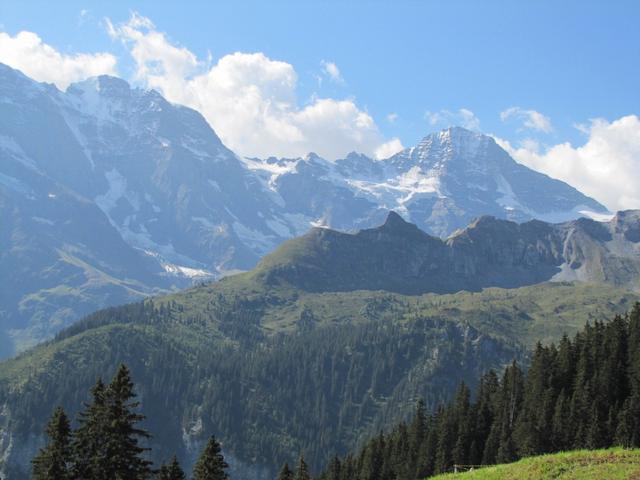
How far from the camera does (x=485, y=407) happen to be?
149375mm

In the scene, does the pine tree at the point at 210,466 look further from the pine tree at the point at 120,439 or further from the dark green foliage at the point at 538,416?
the dark green foliage at the point at 538,416

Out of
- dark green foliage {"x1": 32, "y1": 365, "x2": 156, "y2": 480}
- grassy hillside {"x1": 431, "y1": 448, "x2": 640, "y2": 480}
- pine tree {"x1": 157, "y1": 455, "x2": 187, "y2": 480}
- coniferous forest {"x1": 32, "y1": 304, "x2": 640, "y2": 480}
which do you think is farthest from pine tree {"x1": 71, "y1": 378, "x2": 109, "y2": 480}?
grassy hillside {"x1": 431, "y1": 448, "x2": 640, "y2": 480}

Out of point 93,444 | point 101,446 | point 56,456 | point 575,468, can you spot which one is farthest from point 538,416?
point 56,456

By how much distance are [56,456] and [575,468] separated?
117 feet

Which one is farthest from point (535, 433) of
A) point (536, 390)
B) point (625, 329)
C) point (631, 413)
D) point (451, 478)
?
point (451, 478)

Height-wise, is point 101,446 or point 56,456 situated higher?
point 101,446

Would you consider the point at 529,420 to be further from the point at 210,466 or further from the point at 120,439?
the point at 120,439

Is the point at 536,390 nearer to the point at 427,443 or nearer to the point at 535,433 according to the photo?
the point at 535,433

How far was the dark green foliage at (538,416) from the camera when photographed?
11500 cm

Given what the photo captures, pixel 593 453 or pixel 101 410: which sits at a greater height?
pixel 101 410

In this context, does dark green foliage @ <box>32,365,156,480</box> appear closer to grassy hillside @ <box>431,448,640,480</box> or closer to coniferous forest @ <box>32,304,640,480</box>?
coniferous forest @ <box>32,304,640,480</box>

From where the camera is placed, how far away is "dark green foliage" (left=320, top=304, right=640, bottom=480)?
115000 mm

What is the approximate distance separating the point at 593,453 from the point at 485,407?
325 feet

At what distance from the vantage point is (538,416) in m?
126
